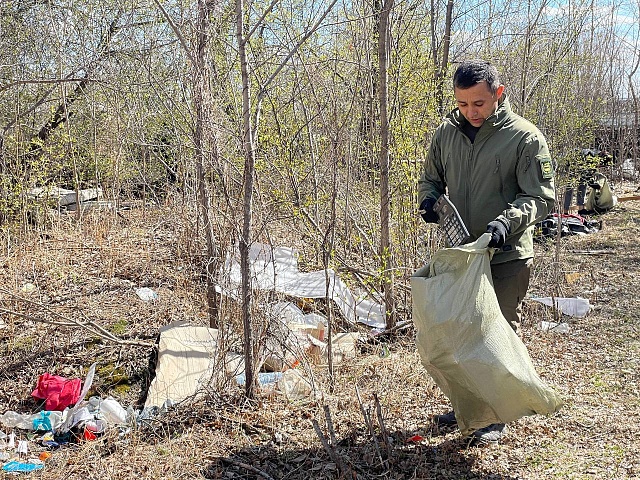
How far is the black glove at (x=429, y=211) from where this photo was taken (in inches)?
121

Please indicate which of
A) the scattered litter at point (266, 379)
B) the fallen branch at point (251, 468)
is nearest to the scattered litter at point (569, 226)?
the scattered litter at point (266, 379)

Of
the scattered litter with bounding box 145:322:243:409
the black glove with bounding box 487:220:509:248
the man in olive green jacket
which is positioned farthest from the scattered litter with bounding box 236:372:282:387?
the black glove with bounding box 487:220:509:248

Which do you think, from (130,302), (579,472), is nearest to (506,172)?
(579,472)

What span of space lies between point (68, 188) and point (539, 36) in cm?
813

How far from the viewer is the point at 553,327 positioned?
5.09 metres

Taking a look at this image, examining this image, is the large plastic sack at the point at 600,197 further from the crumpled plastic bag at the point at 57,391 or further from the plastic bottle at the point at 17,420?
the plastic bottle at the point at 17,420

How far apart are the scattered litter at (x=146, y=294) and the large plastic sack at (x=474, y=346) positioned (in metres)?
3.77

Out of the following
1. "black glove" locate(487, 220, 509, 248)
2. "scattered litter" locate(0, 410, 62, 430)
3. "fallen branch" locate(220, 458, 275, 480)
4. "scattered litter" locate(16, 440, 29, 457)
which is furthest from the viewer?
"scattered litter" locate(0, 410, 62, 430)

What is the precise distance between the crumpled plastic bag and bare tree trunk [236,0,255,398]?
129cm

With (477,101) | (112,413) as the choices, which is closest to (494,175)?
(477,101)

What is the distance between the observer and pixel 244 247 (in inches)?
139

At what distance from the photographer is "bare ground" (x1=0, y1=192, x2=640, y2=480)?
304 centimetres

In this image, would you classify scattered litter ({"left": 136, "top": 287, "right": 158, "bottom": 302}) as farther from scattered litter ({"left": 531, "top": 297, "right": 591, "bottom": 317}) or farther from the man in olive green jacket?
the man in olive green jacket

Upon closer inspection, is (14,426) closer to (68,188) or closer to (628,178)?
(68,188)
